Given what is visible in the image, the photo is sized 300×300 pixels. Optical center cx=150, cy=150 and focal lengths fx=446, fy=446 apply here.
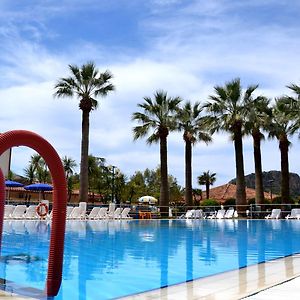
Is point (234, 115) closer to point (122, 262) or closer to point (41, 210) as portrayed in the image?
point (41, 210)

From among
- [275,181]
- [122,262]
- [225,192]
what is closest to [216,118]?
[122,262]

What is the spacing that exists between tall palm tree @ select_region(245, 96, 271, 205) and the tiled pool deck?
2697 centimetres

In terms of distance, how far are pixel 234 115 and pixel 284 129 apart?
15.1ft

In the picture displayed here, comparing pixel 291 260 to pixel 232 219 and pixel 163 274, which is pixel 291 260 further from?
pixel 232 219

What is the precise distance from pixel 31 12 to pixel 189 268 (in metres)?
10.1

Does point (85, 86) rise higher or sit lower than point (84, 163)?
higher

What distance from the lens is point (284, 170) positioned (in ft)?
113

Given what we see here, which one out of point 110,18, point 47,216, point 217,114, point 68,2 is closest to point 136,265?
point 68,2

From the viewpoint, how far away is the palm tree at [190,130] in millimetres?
36562

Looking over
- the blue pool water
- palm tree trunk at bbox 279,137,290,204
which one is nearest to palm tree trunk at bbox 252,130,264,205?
palm tree trunk at bbox 279,137,290,204

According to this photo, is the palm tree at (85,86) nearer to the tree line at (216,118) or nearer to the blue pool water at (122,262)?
the tree line at (216,118)

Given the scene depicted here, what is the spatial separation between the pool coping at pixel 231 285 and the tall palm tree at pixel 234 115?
25.3 m

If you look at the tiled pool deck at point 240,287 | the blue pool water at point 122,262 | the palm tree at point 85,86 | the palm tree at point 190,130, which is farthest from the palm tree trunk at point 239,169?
the tiled pool deck at point 240,287

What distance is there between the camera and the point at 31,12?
48.0 ft
